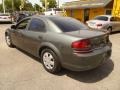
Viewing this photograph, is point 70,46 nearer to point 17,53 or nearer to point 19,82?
point 19,82

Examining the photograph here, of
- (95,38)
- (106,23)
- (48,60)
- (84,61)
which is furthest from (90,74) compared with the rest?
(106,23)

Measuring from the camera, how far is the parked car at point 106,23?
11992 millimetres

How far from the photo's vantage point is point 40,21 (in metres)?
5.25

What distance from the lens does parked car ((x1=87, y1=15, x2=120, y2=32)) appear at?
12.0 metres

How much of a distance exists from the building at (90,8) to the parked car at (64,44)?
1487cm

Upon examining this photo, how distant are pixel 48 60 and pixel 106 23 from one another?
834 cm

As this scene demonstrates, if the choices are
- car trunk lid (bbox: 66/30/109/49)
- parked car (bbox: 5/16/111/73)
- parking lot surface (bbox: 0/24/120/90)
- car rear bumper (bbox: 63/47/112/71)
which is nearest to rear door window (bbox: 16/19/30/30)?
parked car (bbox: 5/16/111/73)

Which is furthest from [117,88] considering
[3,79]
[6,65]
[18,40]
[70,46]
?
[18,40]

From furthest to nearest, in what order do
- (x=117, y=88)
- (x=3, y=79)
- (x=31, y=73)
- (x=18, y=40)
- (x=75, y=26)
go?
1. (x=18, y=40)
2. (x=75, y=26)
3. (x=31, y=73)
4. (x=3, y=79)
5. (x=117, y=88)

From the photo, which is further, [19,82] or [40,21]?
[40,21]

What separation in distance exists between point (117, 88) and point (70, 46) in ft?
4.84

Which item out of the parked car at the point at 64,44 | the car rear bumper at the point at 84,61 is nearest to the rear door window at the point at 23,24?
the parked car at the point at 64,44

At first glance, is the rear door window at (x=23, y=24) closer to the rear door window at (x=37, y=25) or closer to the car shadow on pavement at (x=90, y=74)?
the rear door window at (x=37, y=25)

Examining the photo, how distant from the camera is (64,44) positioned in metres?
4.24
